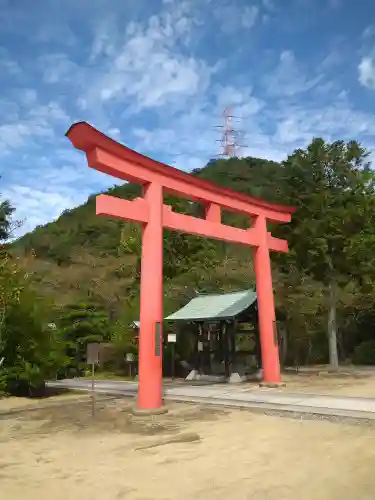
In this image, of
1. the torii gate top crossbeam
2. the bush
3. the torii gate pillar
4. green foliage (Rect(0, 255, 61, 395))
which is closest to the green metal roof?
the torii gate top crossbeam

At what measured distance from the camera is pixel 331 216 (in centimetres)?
1839

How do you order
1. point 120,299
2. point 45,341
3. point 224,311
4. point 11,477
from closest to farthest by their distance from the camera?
point 11,477 → point 45,341 → point 224,311 → point 120,299

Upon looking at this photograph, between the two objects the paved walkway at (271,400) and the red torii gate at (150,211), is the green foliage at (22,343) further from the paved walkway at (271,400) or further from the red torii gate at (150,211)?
→ the red torii gate at (150,211)

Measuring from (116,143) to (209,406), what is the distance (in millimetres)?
6667

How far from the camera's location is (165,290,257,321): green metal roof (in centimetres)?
1614

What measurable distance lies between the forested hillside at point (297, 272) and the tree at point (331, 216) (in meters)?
0.04

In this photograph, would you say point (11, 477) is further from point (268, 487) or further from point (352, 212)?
point (352, 212)

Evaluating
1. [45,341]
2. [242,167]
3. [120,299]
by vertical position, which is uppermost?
[242,167]

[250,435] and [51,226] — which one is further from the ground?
[51,226]

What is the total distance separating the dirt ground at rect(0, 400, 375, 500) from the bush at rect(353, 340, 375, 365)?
17.3 m

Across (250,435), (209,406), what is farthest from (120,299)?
(250,435)

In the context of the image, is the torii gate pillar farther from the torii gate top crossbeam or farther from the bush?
the bush

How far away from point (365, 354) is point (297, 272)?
8.18 meters

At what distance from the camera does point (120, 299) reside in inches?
1056
